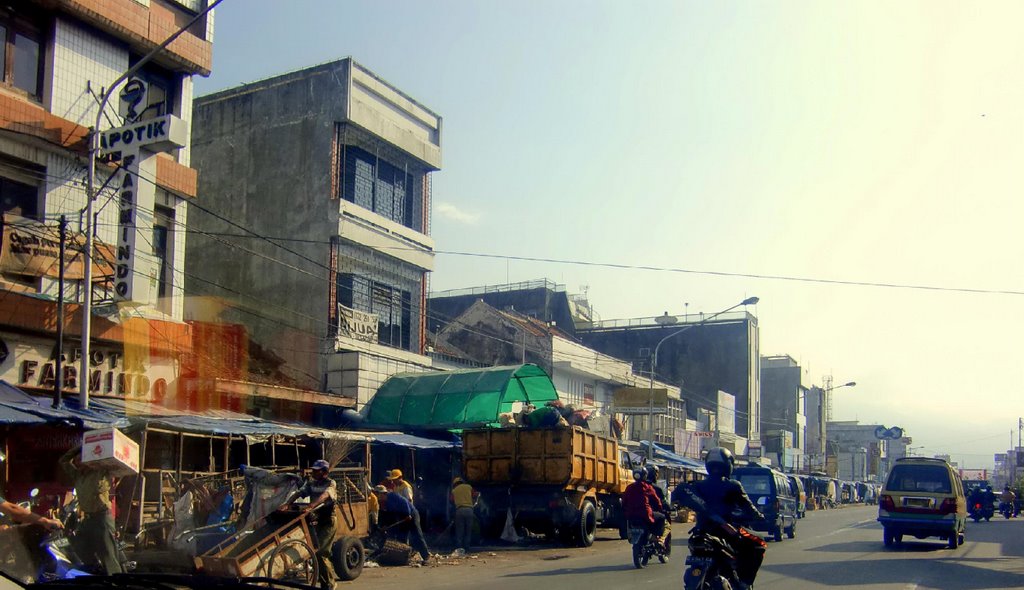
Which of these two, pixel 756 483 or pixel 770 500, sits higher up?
pixel 756 483

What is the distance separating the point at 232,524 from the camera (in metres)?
13.0

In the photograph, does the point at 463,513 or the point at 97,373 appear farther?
the point at 463,513

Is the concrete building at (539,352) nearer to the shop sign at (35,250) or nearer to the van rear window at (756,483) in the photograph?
the van rear window at (756,483)

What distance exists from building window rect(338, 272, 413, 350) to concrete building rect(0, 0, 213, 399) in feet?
27.3

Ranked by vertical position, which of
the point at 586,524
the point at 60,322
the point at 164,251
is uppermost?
the point at 164,251

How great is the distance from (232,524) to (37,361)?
22.2 feet

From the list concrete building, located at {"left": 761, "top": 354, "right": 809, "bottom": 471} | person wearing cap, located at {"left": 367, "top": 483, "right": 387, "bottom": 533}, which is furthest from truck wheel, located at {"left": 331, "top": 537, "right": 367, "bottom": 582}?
concrete building, located at {"left": 761, "top": 354, "right": 809, "bottom": 471}

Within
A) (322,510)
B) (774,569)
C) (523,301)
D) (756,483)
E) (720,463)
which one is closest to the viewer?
(720,463)

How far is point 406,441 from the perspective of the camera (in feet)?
71.5

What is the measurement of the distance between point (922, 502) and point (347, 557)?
12912mm

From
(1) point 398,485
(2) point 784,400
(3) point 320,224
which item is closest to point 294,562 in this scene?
(1) point 398,485

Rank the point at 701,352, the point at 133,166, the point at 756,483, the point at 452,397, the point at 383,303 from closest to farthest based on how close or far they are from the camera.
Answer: the point at 133,166 < the point at 756,483 < the point at 452,397 < the point at 383,303 < the point at 701,352

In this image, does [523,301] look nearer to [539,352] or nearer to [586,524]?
[539,352]

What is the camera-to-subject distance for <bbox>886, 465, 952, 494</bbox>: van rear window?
20.3m
